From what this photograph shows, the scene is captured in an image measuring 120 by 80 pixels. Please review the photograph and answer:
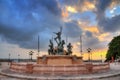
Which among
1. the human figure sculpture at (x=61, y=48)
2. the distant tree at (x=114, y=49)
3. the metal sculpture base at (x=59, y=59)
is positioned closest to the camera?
the metal sculpture base at (x=59, y=59)

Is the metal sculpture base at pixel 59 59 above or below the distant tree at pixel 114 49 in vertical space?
below

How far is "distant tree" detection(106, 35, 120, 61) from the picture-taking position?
241 feet

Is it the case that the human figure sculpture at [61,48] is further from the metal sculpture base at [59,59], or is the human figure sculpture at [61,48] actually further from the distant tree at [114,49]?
the distant tree at [114,49]

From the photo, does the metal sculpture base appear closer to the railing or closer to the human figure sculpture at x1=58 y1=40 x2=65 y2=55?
the human figure sculpture at x1=58 y1=40 x2=65 y2=55

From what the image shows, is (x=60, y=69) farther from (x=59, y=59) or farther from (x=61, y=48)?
(x=61, y=48)

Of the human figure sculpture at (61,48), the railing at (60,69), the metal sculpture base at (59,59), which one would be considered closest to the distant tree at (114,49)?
the human figure sculpture at (61,48)

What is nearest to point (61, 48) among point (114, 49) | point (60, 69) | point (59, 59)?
point (59, 59)

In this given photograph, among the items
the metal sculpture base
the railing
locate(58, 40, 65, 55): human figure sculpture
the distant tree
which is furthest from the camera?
the distant tree

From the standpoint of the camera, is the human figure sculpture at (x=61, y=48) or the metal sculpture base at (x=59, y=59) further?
the human figure sculpture at (x=61, y=48)

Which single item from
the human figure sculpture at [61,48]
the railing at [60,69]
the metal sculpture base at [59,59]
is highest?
the human figure sculpture at [61,48]

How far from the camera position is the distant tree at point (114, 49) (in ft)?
241

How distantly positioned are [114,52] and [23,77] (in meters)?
55.2

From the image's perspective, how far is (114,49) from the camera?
74625mm

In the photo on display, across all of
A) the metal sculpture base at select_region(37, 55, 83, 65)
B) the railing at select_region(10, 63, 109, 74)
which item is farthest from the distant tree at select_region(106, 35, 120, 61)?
the railing at select_region(10, 63, 109, 74)
